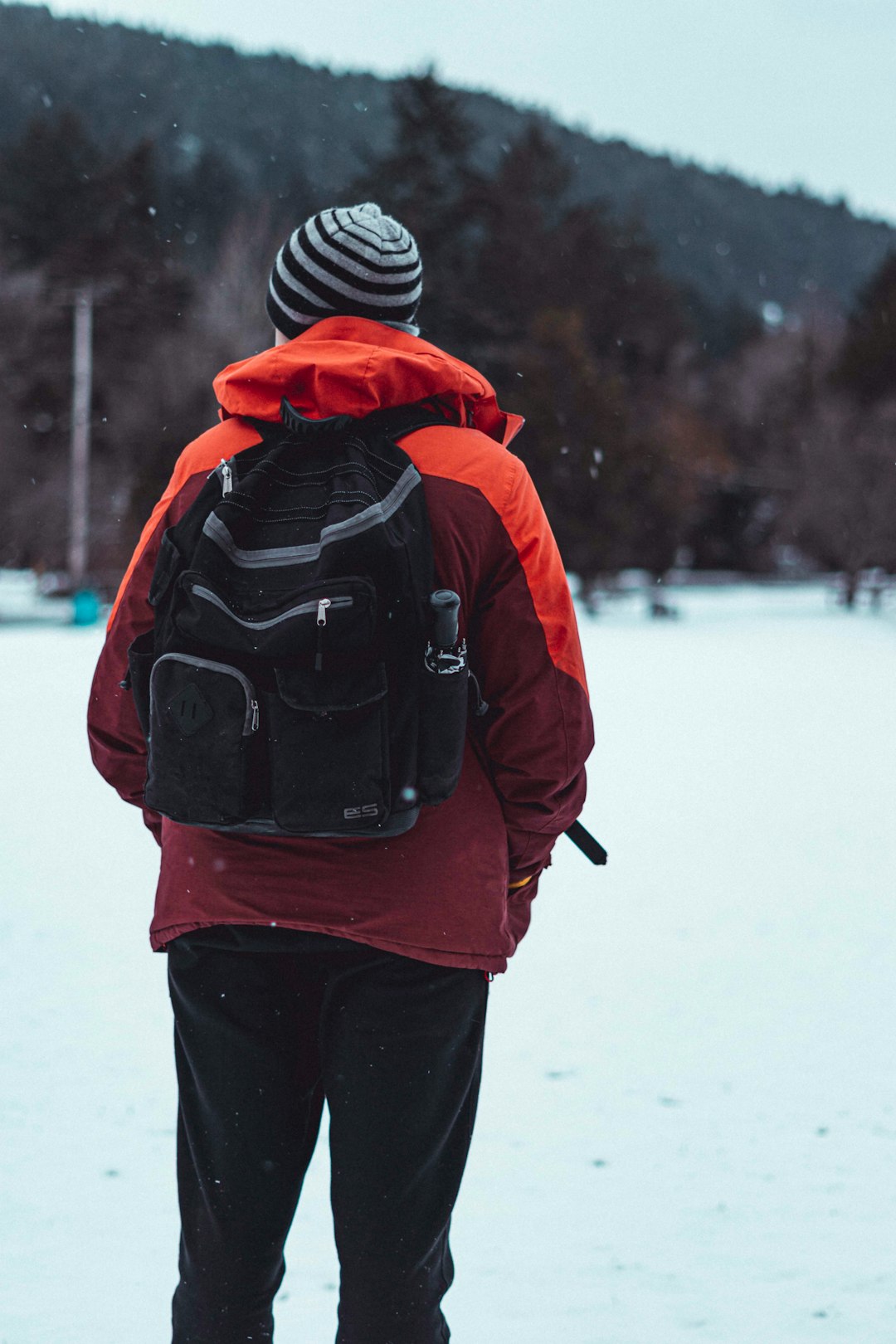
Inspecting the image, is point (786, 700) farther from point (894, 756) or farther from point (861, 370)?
point (861, 370)

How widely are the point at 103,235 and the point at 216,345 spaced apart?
7.68m

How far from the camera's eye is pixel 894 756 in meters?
9.60

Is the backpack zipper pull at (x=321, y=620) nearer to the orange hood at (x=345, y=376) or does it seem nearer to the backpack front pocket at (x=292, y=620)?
the backpack front pocket at (x=292, y=620)

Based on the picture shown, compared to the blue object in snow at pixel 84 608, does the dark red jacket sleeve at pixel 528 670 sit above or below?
above

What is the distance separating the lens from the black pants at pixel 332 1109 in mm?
1522

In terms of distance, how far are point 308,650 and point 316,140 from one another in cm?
8261

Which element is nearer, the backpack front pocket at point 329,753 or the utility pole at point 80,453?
the backpack front pocket at point 329,753

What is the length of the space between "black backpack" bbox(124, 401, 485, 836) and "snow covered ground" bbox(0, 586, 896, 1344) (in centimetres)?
134

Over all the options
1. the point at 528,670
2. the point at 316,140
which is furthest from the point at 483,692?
the point at 316,140

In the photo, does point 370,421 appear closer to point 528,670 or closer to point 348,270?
point 348,270

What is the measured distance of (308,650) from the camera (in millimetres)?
1418

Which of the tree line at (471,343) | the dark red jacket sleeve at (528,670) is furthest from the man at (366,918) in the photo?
the tree line at (471,343)

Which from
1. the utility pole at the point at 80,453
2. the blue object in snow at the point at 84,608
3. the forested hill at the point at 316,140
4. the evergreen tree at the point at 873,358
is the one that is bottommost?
the blue object in snow at the point at 84,608

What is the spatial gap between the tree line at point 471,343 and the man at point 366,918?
24.5 metres
